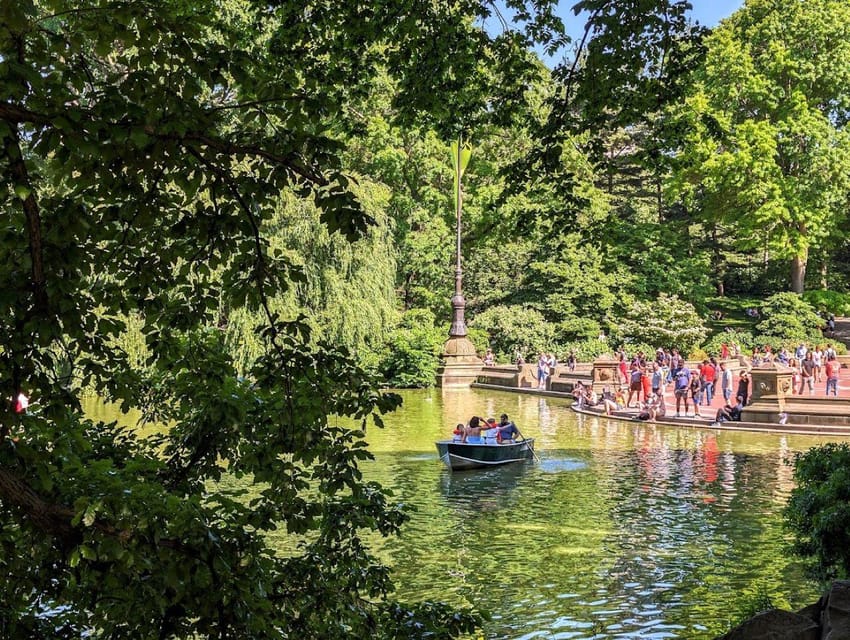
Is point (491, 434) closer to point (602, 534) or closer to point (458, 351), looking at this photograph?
point (602, 534)

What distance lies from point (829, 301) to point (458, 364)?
20159 mm

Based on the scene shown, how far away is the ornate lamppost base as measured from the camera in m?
39.1

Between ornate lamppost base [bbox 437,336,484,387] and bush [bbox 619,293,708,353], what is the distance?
8004 mm

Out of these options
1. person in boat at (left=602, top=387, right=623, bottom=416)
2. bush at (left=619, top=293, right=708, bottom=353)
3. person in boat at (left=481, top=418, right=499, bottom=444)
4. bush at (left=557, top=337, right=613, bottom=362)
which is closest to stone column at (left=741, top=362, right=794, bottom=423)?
person in boat at (left=602, top=387, right=623, bottom=416)

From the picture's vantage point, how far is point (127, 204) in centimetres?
383

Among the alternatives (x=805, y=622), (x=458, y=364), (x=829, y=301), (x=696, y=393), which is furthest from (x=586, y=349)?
(x=805, y=622)

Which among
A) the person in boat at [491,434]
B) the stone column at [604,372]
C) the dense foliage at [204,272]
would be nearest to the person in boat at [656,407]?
the stone column at [604,372]

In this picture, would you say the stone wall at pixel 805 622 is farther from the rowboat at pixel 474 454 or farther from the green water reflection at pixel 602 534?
the rowboat at pixel 474 454

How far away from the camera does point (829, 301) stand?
47000 millimetres

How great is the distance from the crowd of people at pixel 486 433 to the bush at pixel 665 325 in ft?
80.2

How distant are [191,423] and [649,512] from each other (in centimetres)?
1091

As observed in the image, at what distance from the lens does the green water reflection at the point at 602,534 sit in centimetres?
1037

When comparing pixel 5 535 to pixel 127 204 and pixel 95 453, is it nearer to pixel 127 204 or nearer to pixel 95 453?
pixel 95 453

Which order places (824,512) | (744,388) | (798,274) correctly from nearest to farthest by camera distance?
(824,512)
(744,388)
(798,274)
